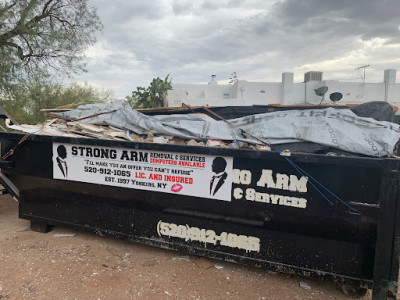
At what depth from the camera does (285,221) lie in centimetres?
237

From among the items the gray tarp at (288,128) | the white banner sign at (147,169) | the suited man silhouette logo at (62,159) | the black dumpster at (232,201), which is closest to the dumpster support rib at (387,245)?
the black dumpster at (232,201)

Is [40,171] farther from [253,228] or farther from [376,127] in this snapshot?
[376,127]

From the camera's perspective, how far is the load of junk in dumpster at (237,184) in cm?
214

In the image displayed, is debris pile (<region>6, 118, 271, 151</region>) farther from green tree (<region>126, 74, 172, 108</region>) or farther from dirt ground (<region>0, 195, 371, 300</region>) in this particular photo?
green tree (<region>126, 74, 172, 108</region>)

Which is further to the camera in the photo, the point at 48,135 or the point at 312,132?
the point at 48,135

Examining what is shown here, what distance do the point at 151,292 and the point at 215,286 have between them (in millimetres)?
540

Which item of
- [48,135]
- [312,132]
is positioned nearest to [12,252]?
[48,135]

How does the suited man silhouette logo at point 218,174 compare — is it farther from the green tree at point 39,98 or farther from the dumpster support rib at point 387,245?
the green tree at point 39,98

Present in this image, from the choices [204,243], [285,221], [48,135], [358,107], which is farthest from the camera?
[48,135]

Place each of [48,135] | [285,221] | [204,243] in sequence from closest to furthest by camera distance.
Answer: [285,221]
[204,243]
[48,135]

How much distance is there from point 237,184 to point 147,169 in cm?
88

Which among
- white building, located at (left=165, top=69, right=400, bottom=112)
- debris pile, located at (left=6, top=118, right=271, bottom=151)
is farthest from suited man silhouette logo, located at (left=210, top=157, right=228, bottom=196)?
white building, located at (left=165, top=69, right=400, bottom=112)

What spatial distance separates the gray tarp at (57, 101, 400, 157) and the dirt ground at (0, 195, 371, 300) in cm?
123

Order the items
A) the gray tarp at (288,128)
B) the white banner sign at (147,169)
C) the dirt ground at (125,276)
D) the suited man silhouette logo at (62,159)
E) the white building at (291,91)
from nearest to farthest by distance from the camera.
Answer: the gray tarp at (288,128), the dirt ground at (125,276), the white banner sign at (147,169), the suited man silhouette logo at (62,159), the white building at (291,91)
